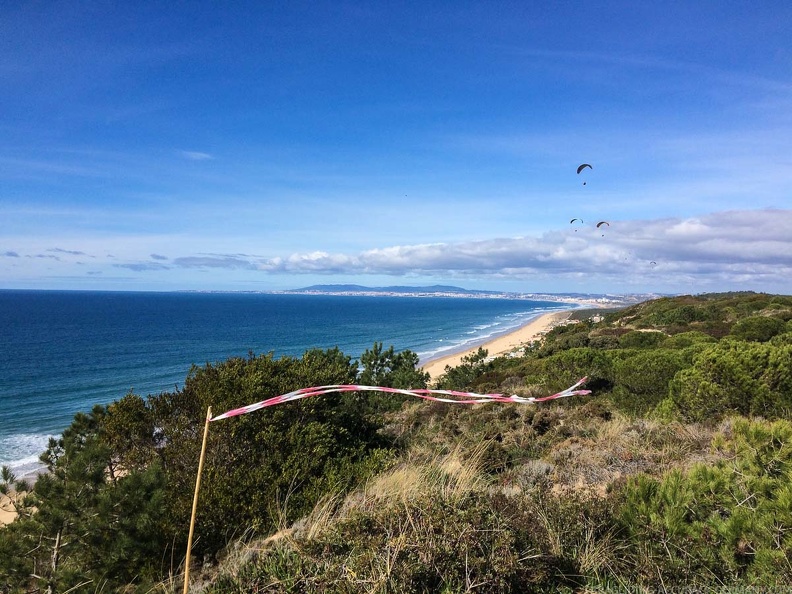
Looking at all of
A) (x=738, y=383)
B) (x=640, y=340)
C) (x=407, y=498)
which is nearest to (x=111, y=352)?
(x=640, y=340)

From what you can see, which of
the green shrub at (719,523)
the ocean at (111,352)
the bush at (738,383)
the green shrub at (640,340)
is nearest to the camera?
the green shrub at (719,523)

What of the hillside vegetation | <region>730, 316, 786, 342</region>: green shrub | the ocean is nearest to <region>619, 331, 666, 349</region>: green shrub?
<region>730, 316, 786, 342</region>: green shrub

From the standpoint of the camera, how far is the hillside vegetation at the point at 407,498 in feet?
9.81

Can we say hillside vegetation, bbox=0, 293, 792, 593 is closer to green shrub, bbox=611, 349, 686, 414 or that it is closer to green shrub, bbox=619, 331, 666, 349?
green shrub, bbox=611, 349, 686, 414

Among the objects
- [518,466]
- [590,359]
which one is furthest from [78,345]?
[518,466]

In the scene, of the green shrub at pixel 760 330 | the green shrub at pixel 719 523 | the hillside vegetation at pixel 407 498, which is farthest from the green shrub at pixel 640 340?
the green shrub at pixel 719 523

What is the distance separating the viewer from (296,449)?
Answer: 5957mm

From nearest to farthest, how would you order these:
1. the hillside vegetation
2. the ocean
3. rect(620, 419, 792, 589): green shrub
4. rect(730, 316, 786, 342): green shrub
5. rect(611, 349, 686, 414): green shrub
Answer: the hillside vegetation, rect(620, 419, 792, 589): green shrub, rect(611, 349, 686, 414): green shrub, rect(730, 316, 786, 342): green shrub, the ocean

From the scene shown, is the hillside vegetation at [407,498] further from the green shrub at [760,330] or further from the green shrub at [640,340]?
the green shrub at [640,340]

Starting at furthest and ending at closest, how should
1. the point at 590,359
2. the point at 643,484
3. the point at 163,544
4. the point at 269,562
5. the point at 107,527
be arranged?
the point at 590,359
the point at 163,544
the point at 107,527
the point at 643,484
the point at 269,562

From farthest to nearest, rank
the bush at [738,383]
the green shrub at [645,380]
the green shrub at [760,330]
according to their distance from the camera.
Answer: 1. the green shrub at [760,330]
2. the green shrub at [645,380]
3. the bush at [738,383]

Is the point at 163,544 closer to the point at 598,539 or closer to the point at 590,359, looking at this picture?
the point at 598,539

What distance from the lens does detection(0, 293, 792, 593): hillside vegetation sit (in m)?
2.99

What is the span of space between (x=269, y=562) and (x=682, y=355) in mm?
10881
